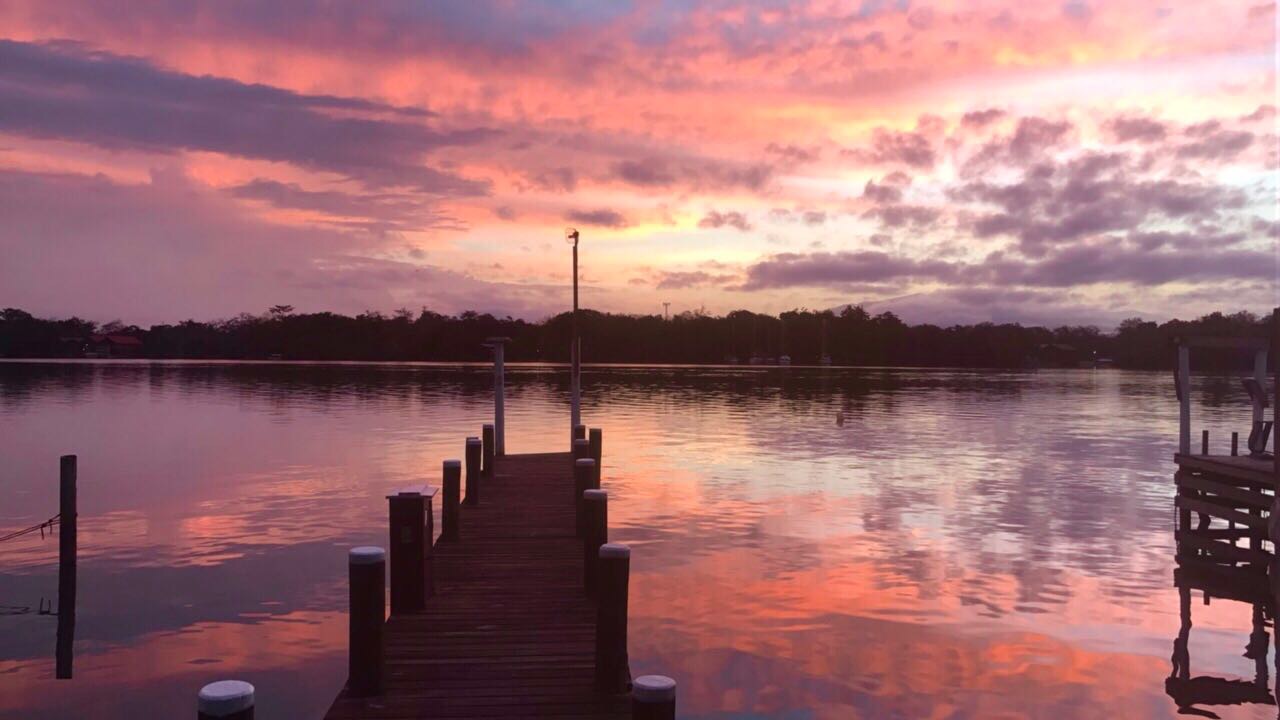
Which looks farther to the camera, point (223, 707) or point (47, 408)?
point (47, 408)

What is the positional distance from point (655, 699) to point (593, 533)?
5.87 metres

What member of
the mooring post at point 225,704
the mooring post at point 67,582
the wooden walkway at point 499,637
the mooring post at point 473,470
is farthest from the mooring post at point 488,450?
the mooring post at point 225,704

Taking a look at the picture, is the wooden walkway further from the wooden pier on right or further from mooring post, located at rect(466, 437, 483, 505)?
the wooden pier on right

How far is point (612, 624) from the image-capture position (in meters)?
9.23

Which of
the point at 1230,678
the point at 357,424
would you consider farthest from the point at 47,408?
the point at 1230,678

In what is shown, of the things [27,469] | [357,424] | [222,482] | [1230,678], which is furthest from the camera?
[357,424]

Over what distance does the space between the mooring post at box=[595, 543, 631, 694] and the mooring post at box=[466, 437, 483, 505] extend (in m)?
10.1

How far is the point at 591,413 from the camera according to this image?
6125 cm

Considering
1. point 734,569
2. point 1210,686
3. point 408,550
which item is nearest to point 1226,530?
point 1210,686

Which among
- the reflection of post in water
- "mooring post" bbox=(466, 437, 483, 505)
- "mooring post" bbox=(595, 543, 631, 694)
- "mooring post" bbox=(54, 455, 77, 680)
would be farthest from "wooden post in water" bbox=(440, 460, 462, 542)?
the reflection of post in water

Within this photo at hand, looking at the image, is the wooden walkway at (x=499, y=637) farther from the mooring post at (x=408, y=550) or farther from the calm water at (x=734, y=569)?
the calm water at (x=734, y=569)

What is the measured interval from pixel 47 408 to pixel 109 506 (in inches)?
1676

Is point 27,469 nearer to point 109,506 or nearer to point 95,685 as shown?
point 109,506

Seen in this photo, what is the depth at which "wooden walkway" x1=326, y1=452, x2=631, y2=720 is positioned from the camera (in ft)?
29.0
